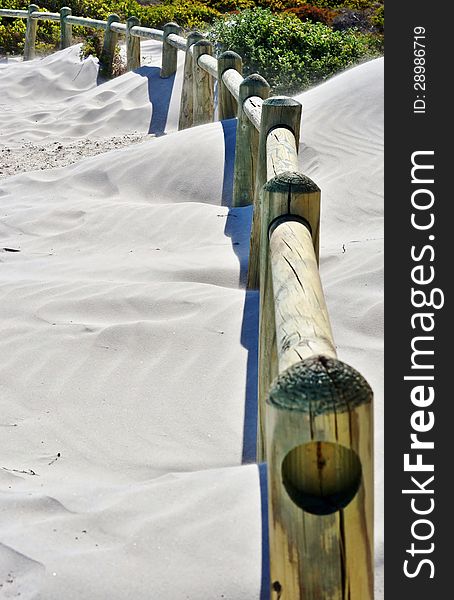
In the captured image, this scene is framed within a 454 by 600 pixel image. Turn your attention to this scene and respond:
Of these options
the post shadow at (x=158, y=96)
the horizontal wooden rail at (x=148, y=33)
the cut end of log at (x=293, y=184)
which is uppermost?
the cut end of log at (x=293, y=184)

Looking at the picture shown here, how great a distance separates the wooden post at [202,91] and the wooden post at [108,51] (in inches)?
169

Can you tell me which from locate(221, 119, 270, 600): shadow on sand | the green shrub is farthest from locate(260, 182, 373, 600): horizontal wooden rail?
the green shrub

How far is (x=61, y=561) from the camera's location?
2.09m

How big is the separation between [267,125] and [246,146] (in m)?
1.29

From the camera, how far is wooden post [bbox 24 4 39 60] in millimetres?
15008

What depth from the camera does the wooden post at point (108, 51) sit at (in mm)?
12000

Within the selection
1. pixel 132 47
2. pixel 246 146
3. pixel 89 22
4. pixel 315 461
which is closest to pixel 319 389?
pixel 315 461

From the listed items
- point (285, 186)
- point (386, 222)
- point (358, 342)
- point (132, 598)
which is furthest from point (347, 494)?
point (386, 222)

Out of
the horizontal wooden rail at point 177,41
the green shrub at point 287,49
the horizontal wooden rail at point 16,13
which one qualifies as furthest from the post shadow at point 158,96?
the horizontal wooden rail at point 16,13

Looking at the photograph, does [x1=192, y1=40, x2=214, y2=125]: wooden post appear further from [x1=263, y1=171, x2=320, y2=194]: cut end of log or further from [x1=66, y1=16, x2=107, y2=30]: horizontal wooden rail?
[x1=263, y1=171, x2=320, y2=194]: cut end of log

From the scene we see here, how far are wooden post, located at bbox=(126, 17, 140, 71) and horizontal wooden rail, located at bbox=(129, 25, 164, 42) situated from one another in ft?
0.37

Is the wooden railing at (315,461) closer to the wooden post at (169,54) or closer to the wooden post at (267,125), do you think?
the wooden post at (267,125)

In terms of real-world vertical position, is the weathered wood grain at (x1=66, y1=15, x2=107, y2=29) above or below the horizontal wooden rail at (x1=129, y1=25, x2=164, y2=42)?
below

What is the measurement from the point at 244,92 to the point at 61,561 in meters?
3.73
